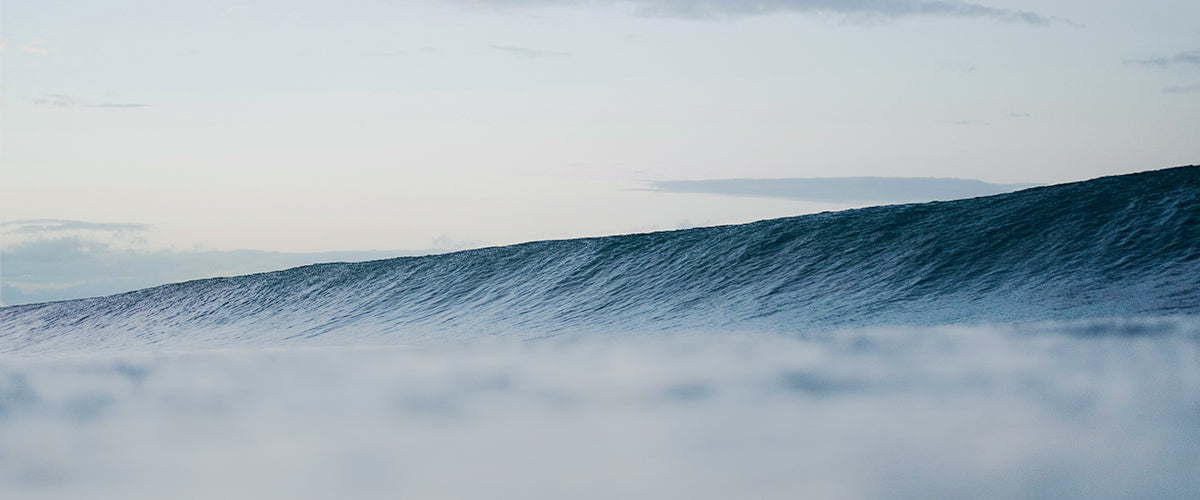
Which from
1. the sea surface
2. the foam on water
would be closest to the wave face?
the sea surface

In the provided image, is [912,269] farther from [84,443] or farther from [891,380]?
[84,443]

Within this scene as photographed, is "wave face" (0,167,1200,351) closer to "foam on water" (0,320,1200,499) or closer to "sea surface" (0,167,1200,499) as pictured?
"sea surface" (0,167,1200,499)

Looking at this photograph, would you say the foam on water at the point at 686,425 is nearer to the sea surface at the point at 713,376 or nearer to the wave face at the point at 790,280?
the sea surface at the point at 713,376

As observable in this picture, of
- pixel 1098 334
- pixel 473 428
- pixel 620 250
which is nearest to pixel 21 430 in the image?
pixel 473 428

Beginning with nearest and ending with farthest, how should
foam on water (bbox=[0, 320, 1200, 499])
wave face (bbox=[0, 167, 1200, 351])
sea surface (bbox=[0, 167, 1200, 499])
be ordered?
1. foam on water (bbox=[0, 320, 1200, 499])
2. sea surface (bbox=[0, 167, 1200, 499])
3. wave face (bbox=[0, 167, 1200, 351])

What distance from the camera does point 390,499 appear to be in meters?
3.41

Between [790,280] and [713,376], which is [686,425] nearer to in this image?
[713,376]

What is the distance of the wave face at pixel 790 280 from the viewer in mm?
8109

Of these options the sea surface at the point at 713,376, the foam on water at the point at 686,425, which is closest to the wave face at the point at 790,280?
the sea surface at the point at 713,376

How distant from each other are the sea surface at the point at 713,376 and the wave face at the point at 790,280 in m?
0.05

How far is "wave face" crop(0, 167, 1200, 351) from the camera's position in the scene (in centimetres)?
811

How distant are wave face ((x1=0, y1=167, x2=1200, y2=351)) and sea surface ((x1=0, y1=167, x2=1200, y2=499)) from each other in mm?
45

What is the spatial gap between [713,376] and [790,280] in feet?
15.1

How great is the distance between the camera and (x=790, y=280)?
10.1 meters
